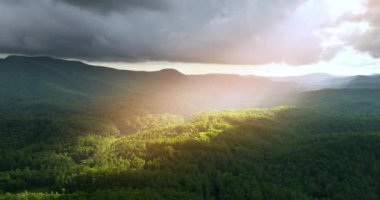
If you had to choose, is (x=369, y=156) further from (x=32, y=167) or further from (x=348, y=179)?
(x=32, y=167)

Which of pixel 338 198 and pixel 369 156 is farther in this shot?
pixel 369 156

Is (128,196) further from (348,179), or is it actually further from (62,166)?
(348,179)

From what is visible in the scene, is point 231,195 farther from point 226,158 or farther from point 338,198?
point 338,198

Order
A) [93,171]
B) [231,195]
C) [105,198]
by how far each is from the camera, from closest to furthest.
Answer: [105,198] < [231,195] < [93,171]

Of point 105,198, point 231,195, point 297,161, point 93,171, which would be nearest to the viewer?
point 105,198

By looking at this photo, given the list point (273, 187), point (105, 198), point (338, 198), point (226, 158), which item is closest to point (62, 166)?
point (105, 198)

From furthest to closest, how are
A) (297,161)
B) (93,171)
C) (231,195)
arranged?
(297,161)
(93,171)
(231,195)

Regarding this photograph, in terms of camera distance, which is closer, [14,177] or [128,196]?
[128,196]

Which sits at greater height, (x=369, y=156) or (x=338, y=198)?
(x=369, y=156)

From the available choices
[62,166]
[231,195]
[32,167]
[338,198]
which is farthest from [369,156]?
[32,167]
